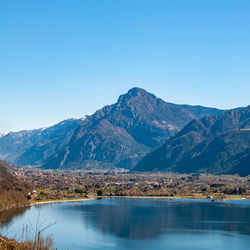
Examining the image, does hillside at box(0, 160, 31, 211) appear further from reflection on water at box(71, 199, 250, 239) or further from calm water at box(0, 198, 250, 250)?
reflection on water at box(71, 199, 250, 239)

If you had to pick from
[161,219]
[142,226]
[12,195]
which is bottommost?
[142,226]

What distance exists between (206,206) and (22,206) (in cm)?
5650

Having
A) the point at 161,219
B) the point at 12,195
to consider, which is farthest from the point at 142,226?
the point at 12,195

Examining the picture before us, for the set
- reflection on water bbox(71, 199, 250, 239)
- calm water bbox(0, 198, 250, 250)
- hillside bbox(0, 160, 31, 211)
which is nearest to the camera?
calm water bbox(0, 198, 250, 250)

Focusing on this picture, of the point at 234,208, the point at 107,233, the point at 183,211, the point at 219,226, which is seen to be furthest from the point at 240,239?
the point at 234,208

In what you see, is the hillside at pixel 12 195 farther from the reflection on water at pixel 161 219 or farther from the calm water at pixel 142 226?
the reflection on water at pixel 161 219

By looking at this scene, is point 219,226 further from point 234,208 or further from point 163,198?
point 163,198

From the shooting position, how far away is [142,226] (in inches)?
3905

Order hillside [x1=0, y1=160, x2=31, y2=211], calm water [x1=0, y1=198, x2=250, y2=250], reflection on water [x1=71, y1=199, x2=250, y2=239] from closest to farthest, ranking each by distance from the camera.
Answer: calm water [x1=0, y1=198, x2=250, y2=250] → reflection on water [x1=71, y1=199, x2=250, y2=239] → hillside [x1=0, y1=160, x2=31, y2=211]

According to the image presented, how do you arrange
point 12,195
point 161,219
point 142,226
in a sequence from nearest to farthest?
point 142,226 → point 161,219 → point 12,195

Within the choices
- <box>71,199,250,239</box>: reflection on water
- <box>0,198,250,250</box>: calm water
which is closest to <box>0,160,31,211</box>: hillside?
<box>0,198,250,250</box>: calm water

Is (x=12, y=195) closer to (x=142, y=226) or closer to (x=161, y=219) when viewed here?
(x=161, y=219)

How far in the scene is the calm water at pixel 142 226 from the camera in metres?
77.9

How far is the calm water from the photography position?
7794cm
